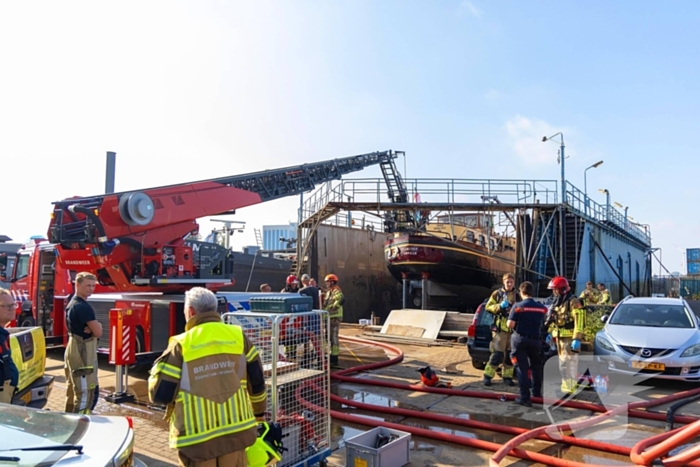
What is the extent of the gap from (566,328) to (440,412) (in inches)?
93.3

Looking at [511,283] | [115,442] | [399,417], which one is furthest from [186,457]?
[511,283]

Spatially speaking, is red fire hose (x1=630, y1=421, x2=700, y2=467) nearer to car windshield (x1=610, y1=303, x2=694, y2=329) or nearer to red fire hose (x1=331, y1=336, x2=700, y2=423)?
red fire hose (x1=331, y1=336, x2=700, y2=423)

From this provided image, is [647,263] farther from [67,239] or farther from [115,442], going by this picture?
[115,442]

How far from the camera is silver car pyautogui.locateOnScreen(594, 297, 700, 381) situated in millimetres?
7379

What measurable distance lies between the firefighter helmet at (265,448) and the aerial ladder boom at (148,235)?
619cm

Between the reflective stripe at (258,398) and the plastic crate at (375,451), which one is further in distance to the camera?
the plastic crate at (375,451)

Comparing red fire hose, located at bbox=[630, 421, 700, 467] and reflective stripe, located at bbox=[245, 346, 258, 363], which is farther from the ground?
reflective stripe, located at bbox=[245, 346, 258, 363]

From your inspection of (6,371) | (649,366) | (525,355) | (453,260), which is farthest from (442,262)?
(6,371)

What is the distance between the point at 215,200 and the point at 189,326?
8.01 metres

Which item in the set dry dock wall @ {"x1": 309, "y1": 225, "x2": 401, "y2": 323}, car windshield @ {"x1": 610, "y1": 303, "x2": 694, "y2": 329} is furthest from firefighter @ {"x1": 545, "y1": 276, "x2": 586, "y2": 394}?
dry dock wall @ {"x1": 309, "y1": 225, "x2": 401, "y2": 323}

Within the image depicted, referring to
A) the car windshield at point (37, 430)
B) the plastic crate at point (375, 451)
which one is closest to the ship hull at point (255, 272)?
the plastic crate at point (375, 451)

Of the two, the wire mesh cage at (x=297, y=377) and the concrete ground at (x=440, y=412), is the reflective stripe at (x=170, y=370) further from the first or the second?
the concrete ground at (x=440, y=412)

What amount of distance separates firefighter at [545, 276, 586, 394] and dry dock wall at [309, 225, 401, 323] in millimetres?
14190

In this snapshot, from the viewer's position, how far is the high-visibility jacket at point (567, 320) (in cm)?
709
